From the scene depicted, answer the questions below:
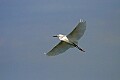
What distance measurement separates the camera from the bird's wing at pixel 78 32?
17.6 m

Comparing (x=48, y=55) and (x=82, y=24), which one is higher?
(x=82, y=24)

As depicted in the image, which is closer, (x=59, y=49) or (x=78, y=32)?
(x=78, y=32)

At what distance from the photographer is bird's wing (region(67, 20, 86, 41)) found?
17578 mm

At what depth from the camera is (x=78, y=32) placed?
58.2ft

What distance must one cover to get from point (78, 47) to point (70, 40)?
0.33 metres

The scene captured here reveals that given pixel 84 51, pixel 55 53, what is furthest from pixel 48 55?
pixel 84 51

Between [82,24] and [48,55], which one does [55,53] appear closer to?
[48,55]

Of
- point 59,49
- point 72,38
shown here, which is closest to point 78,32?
point 72,38

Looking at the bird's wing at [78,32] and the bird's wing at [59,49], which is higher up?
the bird's wing at [78,32]

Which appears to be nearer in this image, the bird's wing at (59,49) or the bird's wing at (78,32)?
the bird's wing at (78,32)

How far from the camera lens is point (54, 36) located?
704 inches

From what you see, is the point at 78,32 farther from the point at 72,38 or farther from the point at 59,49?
the point at 59,49

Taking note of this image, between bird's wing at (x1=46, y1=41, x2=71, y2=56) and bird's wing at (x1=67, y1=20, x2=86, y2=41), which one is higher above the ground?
bird's wing at (x1=67, y1=20, x2=86, y2=41)

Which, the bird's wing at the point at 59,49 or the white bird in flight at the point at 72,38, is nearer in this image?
the white bird in flight at the point at 72,38
